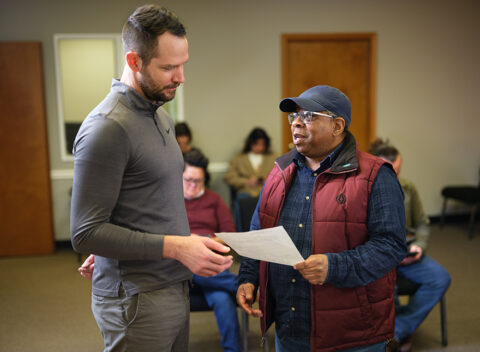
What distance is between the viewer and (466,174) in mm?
5621

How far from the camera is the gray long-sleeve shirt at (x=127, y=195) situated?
3.51 ft

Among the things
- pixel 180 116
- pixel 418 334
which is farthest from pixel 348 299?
pixel 180 116

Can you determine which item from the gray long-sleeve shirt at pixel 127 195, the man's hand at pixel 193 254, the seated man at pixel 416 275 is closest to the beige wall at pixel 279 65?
the seated man at pixel 416 275

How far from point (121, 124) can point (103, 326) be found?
22.1 inches

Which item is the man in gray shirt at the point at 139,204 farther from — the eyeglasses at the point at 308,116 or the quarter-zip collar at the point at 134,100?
the eyeglasses at the point at 308,116

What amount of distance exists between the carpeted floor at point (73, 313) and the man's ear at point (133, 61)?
199 cm

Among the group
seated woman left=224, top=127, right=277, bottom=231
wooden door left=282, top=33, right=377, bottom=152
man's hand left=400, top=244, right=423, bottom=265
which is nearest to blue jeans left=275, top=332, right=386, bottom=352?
man's hand left=400, top=244, right=423, bottom=265

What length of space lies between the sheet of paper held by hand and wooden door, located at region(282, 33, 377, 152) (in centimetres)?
393

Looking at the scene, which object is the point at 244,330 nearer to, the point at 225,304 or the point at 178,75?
the point at 225,304

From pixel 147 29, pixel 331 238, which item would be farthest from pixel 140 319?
pixel 147 29

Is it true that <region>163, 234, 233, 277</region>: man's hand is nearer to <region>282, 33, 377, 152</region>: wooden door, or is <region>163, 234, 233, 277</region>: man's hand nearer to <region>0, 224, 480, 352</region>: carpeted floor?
<region>0, 224, 480, 352</region>: carpeted floor

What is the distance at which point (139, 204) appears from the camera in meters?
1.17

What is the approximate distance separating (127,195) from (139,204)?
4 cm

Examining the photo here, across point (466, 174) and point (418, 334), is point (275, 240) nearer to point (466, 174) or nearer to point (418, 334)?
point (418, 334)
